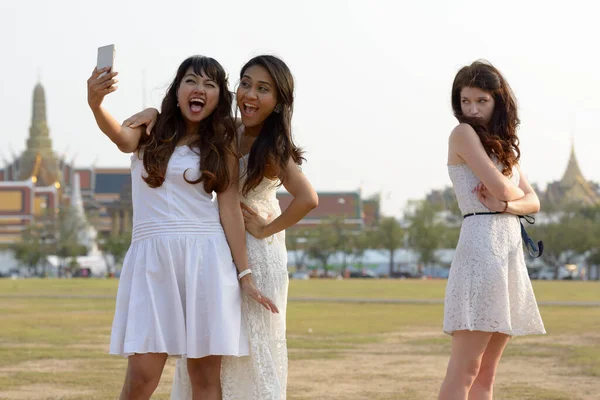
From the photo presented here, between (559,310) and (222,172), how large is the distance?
14419 mm

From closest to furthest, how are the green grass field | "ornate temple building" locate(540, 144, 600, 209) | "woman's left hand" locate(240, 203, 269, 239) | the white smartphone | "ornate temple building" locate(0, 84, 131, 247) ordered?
1. the white smartphone
2. "woman's left hand" locate(240, 203, 269, 239)
3. the green grass field
4. "ornate temple building" locate(0, 84, 131, 247)
5. "ornate temple building" locate(540, 144, 600, 209)

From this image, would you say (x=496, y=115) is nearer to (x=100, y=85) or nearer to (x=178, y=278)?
(x=178, y=278)

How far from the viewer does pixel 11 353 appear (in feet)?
30.9

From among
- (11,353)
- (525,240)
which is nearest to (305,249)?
(11,353)

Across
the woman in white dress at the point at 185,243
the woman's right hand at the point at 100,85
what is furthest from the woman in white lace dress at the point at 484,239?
the woman's right hand at the point at 100,85

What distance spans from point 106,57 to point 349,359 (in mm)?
5724

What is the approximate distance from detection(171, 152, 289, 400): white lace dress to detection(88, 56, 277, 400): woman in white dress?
0.19 ft

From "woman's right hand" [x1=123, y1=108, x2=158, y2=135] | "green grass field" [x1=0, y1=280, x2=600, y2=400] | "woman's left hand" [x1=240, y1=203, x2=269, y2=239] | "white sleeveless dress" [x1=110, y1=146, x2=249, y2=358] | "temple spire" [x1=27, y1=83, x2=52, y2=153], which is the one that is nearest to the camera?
"white sleeveless dress" [x1=110, y1=146, x2=249, y2=358]

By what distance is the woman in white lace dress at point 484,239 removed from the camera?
A: 150 inches

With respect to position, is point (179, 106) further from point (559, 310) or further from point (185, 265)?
point (559, 310)

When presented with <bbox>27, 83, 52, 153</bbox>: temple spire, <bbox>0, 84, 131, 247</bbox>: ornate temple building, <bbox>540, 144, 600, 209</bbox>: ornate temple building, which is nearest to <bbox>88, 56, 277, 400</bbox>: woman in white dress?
<bbox>0, 84, 131, 247</bbox>: ornate temple building

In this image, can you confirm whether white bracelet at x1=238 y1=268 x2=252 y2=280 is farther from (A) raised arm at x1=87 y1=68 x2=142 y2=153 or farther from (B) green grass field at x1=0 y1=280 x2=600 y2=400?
(B) green grass field at x1=0 y1=280 x2=600 y2=400

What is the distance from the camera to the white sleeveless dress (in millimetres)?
3734

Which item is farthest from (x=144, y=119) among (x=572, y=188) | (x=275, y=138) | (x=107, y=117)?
(x=572, y=188)
